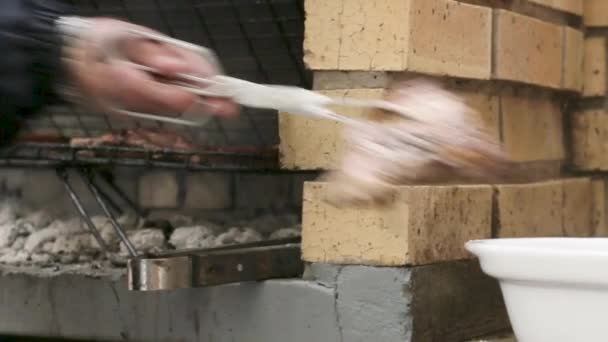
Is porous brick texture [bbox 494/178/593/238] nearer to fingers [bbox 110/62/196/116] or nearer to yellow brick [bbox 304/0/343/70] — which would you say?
yellow brick [bbox 304/0/343/70]

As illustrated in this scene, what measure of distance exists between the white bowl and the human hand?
15.7 inches

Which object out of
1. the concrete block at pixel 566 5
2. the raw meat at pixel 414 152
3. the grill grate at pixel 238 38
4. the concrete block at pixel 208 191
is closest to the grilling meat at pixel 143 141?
the grill grate at pixel 238 38

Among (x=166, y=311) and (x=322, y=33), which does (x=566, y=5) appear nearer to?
(x=322, y=33)

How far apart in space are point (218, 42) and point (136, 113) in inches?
36.7

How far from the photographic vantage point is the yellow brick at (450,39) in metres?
1.19

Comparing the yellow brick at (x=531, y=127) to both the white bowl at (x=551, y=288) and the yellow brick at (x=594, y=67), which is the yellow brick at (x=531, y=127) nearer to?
the yellow brick at (x=594, y=67)

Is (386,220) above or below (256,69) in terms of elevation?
below

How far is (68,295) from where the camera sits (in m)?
1.35

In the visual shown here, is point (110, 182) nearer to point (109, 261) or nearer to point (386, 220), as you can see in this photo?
point (109, 261)

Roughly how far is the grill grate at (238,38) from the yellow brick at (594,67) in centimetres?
41

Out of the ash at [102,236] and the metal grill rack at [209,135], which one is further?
the ash at [102,236]

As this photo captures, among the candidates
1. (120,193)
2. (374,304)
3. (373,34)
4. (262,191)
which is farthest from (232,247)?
(120,193)

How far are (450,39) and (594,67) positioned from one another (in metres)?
0.42

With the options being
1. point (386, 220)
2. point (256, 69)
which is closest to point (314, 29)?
point (386, 220)
